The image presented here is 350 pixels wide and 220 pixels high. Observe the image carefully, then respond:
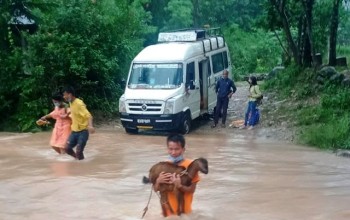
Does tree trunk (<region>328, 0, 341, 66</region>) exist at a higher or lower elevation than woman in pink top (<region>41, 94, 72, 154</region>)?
higher

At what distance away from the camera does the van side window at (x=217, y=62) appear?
61.5 feet

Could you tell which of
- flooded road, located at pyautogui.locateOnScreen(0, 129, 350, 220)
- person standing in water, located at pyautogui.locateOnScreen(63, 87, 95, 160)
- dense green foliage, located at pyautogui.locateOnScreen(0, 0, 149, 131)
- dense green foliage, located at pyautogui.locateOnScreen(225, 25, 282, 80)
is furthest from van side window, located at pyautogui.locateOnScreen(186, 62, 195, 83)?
dense green foliage, located at pyautogui.locateOnScreen(225, 25, 282, 80)

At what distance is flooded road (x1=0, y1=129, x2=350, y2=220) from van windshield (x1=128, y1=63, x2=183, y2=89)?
6.31 ft

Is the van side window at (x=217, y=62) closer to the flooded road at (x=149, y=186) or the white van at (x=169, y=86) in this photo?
the white van at (x=169, y=86)

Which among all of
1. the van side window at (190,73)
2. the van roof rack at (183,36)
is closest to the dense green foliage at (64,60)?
the van roof rack at (183,36)

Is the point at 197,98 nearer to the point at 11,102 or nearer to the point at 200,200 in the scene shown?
the point at 11,102

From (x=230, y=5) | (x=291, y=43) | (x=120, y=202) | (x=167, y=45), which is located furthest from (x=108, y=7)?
(x=230, y=5)

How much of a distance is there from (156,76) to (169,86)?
1.64 ft

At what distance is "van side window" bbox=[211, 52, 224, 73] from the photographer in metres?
18.8

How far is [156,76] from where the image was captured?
16.4 m

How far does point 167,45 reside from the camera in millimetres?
17359

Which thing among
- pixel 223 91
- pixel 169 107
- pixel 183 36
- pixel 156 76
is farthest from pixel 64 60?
pixel 223 91

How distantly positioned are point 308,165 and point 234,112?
8.42 meters

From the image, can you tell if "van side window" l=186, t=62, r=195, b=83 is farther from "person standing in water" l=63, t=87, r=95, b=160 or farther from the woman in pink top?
"person standing in water" l=63, t=87, r=95, b=160
